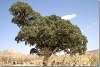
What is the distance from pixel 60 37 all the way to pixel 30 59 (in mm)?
4951

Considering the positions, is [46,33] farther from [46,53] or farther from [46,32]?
[46,53]

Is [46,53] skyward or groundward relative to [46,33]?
groundward

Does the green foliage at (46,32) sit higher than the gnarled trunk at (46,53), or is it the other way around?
the green foliage at (46,32)

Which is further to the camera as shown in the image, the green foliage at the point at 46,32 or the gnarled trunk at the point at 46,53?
the gnarled trunk at the point at 46,53

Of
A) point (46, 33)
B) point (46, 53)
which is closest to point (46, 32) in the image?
point (46, 33)

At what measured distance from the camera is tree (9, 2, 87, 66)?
49.0 ft

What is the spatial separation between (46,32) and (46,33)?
0.19ft

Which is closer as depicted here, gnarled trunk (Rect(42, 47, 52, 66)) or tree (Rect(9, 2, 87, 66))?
tree (Rect(9, 2, 87, 66))

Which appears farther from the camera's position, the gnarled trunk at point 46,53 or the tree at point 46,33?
the gnarled trunk at point 46,53

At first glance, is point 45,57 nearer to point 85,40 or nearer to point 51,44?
point 51,44

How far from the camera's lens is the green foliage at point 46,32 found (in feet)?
48.9

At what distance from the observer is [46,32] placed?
14.7 metres

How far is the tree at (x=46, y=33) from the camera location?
587 inches

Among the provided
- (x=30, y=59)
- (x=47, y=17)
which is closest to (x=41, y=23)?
(x=47, y=17)
